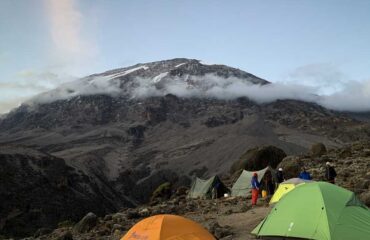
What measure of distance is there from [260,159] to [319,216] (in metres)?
41.4

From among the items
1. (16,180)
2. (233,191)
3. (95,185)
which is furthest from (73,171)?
(233,191)

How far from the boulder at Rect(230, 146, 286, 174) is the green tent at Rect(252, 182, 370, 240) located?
3888 cm

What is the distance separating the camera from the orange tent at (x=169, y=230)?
11.1 meters

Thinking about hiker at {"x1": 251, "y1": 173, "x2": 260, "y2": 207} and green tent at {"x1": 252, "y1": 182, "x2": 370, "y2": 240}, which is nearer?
green tent at {"x1": 252, "y1": 182, "x2": 370, "y2": 240}

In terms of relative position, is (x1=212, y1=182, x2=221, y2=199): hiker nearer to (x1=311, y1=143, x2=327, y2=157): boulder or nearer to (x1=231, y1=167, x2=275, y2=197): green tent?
(x1=231, y1=167, x2=275, y2=197): green tent

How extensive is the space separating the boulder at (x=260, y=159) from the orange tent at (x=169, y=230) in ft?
135

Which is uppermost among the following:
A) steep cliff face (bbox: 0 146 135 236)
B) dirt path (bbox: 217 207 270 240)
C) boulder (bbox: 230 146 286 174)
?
dirt path (bbox: 217 207 270 240)

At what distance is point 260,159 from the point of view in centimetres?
5338

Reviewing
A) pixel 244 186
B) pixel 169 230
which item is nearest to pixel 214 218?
pixel 169 230

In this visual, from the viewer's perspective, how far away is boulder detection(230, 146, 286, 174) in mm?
52681

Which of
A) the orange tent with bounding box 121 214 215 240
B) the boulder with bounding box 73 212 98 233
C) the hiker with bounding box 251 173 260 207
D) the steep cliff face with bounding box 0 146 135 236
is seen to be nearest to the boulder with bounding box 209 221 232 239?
the orange tent with bounding box 121 214 215 240

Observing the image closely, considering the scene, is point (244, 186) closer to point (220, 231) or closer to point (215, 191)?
point (215, 191)

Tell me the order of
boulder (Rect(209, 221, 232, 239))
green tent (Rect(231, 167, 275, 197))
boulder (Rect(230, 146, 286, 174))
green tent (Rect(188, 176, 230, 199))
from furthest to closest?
boulder (Rect(230, 146, 286, 174))
green tent (Rect(188, 176, 230, 199))
green tent (Rect(231, 167, 275, 197))
boulder (Rect(209, 221, 232, 239))

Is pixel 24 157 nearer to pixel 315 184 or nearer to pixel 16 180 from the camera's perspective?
pixel 16 180
